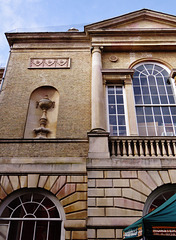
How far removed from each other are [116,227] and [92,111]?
416cm

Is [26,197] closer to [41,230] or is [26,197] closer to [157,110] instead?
[41,230]

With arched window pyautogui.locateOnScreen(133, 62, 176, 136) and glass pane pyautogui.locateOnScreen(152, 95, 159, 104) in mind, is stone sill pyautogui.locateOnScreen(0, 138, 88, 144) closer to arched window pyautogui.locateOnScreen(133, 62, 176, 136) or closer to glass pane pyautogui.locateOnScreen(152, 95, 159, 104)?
arched window pyautogui.locateOnScreen(133, 62, 176, 136)

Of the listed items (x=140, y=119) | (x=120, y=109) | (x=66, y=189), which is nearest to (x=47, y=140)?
(x=66, y=189)

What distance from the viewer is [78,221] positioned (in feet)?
21.6

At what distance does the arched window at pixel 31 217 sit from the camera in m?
6.66

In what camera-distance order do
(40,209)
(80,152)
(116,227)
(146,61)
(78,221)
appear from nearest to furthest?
1. (116,227)
2. (78,221)
3. (40,209)
4. (80,152)
5. (146,61)

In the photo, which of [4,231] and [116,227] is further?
[4,231]

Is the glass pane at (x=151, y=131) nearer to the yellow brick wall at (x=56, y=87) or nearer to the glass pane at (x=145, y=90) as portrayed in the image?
the glass pane at (x=145, y=90)

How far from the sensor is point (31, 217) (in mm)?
6895

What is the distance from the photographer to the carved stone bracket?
1038 cm

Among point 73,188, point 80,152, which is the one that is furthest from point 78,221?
point 80,152

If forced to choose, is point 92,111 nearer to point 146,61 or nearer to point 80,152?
point 80,152

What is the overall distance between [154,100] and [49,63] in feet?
16.9

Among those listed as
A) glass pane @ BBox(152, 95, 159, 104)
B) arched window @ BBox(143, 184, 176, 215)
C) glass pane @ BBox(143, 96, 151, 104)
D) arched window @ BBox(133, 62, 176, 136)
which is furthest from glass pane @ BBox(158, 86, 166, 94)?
arched window @ BBox(143, 184, 176, 215)
